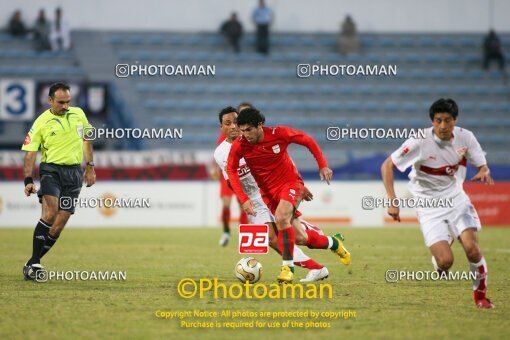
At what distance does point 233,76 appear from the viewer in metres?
31.1

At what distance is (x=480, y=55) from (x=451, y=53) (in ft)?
3.48

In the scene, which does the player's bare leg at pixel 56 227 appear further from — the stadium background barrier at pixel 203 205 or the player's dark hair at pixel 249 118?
the stadium background barrier at pixel 203 205

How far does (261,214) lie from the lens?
11031 millimetres

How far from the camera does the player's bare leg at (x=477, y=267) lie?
8.46 m

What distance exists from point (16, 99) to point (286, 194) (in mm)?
16953

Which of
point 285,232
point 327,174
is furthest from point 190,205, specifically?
point 327,174

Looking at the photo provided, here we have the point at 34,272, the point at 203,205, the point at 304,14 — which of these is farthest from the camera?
the point at 304,14

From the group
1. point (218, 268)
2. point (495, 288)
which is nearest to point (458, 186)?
point (495, 288)

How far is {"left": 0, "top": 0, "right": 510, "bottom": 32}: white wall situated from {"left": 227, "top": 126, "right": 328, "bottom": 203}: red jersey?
72.6 ft

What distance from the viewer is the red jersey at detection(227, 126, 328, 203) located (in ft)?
33.5

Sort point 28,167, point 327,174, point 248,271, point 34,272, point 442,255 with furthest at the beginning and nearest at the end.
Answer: point 28,167, point 34,272, point 248,271, point 327,174, point 442,255

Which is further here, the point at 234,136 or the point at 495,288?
the point at 234,136

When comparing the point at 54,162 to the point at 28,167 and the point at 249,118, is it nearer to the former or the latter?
the point at 28,167

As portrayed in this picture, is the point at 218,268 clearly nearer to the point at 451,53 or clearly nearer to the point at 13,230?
the point at 13,230
